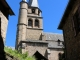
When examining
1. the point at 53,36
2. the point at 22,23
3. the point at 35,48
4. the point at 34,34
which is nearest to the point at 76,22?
the point at 35,48

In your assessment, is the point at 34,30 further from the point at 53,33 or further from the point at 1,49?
the point at 1,49

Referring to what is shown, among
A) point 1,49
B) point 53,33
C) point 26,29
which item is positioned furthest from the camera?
point 53,33

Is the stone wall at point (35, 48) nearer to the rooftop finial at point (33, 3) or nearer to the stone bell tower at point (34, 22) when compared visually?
the stone bell tower at point (34, 22)

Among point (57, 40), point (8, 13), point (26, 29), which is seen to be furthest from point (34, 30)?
point (8, 13)

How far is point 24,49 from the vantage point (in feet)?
88.9

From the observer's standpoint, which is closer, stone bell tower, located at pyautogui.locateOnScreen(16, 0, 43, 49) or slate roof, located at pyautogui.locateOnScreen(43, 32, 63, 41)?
stone bell tower, located at pyautogui.locateOnScreen(16, 0, 43, 49)

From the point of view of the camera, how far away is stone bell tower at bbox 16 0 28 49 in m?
32.5

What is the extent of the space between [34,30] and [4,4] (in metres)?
26.7

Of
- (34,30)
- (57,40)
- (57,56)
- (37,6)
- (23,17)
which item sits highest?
(37,6)

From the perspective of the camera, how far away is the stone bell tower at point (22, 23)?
32500 millimetres

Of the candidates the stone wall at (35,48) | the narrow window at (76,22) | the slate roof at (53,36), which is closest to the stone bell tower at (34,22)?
the slate roof at (53,36)

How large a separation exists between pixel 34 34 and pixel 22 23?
13.4 ft

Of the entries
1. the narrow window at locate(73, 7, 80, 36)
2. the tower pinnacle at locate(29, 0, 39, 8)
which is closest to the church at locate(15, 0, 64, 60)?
the tower pinnacle at locate(29, 0, 39, 8)

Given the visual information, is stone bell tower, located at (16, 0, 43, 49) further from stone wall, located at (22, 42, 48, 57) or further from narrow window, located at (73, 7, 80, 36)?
narrow window, located at (73, 7, 80, 36)
